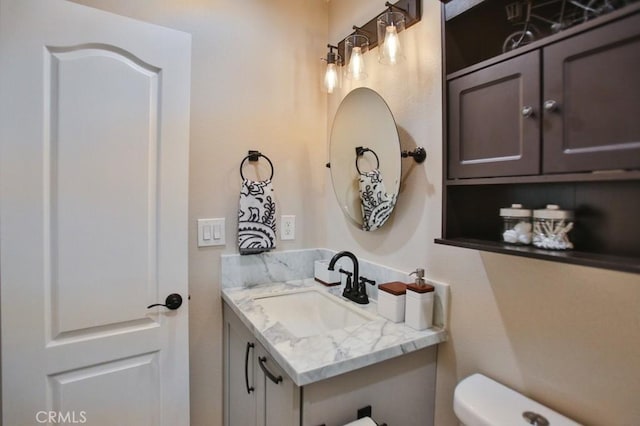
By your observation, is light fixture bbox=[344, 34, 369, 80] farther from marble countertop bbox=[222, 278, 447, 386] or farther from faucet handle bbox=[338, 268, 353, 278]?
marble countertop bbox=[222, 278, 447, 386]

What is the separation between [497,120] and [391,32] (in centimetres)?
67

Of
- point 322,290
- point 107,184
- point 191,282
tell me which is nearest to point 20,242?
point 107,184

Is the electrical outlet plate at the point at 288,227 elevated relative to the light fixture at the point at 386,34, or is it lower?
lower

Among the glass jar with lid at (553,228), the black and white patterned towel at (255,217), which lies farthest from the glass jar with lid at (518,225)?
the black and white patterned towel at (255,217)

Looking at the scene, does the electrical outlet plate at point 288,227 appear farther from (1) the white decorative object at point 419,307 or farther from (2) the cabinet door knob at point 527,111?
(2) the cabinet door knob at point 527,111

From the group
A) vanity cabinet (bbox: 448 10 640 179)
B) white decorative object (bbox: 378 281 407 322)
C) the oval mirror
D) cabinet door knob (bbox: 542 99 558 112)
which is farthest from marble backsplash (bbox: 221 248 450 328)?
cabinet door knob (bbox: 542 99 558 112)

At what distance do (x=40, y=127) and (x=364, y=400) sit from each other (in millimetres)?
1438

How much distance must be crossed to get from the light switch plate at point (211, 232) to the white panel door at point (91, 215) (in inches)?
6.5

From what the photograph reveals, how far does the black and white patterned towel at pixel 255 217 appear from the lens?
5.14 ft

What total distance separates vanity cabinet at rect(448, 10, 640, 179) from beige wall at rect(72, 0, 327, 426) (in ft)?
3.34

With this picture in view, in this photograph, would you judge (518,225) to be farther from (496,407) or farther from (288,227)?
(288,227)

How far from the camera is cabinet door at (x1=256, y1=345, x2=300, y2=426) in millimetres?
906

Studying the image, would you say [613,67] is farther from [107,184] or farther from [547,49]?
[107,184]

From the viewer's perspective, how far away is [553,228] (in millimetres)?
771
